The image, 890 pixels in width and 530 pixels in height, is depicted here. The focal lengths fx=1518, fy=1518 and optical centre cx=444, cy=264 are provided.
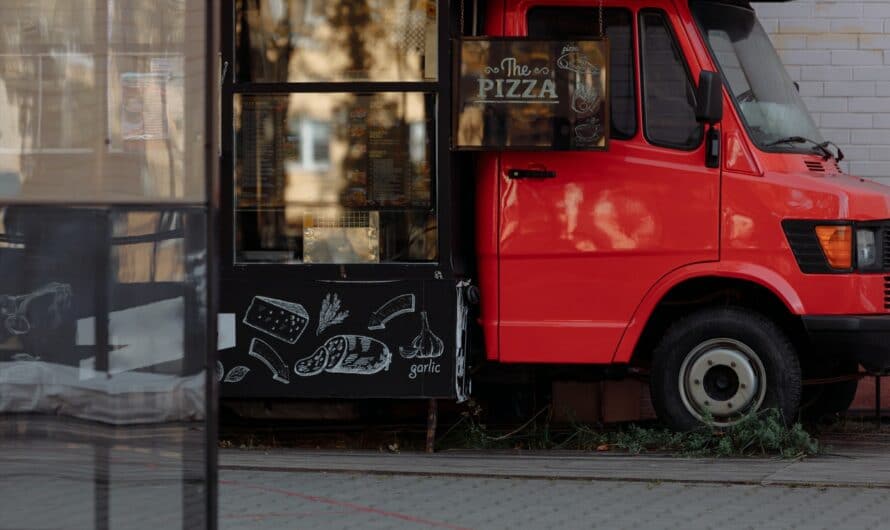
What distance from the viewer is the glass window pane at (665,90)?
8.14m

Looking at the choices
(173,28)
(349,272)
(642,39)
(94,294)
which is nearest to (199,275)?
(94,294)

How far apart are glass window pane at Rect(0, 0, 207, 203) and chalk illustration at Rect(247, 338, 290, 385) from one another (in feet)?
14.2

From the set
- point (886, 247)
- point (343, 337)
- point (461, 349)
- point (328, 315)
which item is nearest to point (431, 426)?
point (461, 349)

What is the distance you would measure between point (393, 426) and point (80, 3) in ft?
17.0

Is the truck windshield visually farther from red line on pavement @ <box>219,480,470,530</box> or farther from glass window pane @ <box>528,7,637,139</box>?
red line on pavement @ <box>219,480,470,530</box>

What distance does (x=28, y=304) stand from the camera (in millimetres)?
3840

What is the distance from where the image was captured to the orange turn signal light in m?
7.91

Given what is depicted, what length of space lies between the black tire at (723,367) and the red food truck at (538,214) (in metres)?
0.01

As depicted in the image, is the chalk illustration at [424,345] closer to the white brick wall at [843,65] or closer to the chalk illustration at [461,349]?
the chalk illustration at [461,349]

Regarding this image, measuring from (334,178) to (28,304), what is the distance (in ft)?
14.7

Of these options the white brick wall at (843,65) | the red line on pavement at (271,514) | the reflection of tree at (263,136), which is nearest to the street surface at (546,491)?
the red line on pavement at (271,514)

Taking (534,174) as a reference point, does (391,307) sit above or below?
below

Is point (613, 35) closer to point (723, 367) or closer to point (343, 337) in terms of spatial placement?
point (723, 367)

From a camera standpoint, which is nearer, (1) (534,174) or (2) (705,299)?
(1) (534,174)
